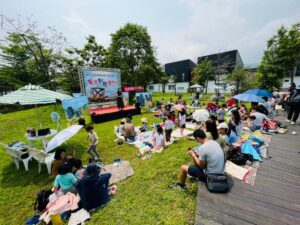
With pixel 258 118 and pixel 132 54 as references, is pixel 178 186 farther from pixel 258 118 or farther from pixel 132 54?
pixel 132 54

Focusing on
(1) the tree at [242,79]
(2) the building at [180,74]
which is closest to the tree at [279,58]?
(1) the tree at [242,79]

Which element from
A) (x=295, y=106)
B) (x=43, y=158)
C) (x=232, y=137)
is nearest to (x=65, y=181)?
(x=43, y=158)

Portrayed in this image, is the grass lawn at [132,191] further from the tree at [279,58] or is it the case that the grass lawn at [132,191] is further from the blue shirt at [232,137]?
the tree at [279,58]

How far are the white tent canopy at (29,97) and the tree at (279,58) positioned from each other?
21.5 m

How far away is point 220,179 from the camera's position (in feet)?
10.5

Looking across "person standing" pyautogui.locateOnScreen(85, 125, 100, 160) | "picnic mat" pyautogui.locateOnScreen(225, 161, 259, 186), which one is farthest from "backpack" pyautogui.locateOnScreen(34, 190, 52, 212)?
"picnic mat" pyautogui.locateOnScreen(225, 161, 259, 186)

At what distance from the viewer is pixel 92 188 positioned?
3430 mm

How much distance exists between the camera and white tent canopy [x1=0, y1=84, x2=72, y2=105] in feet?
18.9

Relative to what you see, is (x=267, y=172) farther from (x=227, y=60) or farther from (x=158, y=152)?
(x=227, y=60)

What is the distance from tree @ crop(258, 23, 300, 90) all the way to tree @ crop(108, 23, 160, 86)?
14.2m

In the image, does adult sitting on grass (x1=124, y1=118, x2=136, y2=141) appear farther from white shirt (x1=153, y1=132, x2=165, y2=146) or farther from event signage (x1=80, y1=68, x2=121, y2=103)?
event signage (x1=80, y1=68, x2=121, y2=103)

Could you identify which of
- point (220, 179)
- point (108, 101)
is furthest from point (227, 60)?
point (220, 179)

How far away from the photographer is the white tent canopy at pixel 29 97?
5771 mm

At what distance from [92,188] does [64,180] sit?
0.85m
